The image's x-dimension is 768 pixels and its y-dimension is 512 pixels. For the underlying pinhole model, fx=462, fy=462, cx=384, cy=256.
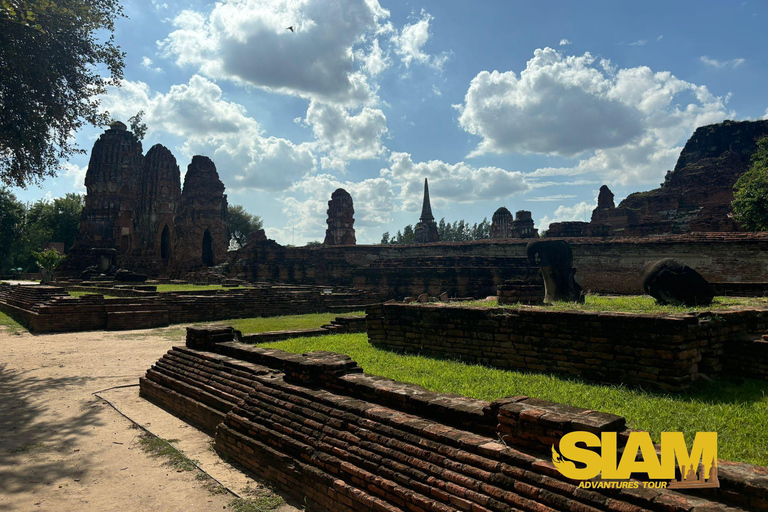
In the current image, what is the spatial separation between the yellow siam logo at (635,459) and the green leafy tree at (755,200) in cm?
1875

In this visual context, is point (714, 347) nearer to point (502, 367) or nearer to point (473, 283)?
point (502, 367)

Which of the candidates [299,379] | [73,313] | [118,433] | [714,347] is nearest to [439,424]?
[299,379]

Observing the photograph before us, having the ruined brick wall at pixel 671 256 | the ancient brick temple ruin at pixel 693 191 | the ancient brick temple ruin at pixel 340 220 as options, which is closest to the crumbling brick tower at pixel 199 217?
the ancient brick temple ruin at pixel 340 220

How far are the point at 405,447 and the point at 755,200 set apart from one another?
19.4m

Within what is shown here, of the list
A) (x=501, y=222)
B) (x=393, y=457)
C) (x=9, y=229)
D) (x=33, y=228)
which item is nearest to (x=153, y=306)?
(x=393, y=457)

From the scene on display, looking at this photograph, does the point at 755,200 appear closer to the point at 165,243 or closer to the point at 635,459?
the point at 635,459

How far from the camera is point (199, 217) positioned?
3189 centimetres

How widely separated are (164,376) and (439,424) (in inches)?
182

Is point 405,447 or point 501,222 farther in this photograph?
point 501,222

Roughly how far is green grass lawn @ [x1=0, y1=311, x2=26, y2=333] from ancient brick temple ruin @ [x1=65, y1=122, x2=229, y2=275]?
15.2 metres

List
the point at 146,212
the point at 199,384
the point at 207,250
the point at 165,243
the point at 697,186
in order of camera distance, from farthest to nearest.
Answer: the point at 165,243, the point at 146,212, the point at 207,250, the point at 697,186, the point at 199,384

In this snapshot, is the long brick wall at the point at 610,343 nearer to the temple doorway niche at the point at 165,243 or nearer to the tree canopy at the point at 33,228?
the temple doorway niche at the point at 165,243

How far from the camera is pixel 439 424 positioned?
3.25m

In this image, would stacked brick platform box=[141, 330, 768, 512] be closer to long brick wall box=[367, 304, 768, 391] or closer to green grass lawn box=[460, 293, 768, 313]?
long brick wall box=[367, 304, 768, 391]
